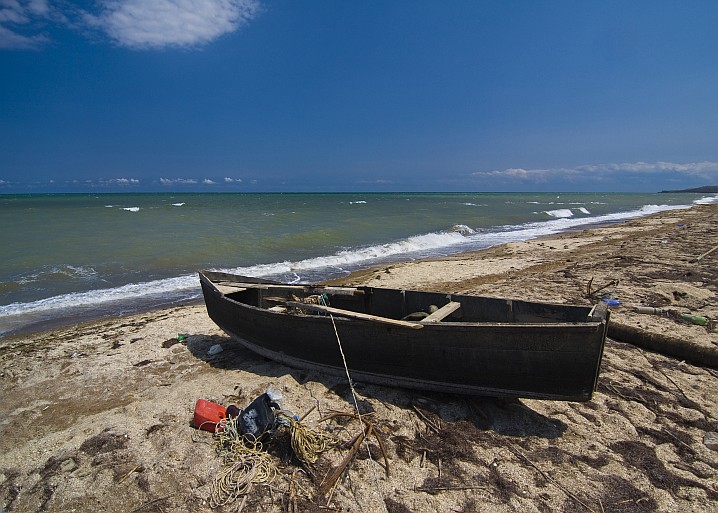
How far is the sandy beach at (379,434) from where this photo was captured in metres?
3.10

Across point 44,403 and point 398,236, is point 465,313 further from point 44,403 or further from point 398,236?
Result: point 398,236

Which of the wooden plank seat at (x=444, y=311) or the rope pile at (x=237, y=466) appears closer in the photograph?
the rope pile at (x=237, y=466)

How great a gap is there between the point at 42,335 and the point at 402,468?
785 centimetres

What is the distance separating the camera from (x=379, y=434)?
3.85 m

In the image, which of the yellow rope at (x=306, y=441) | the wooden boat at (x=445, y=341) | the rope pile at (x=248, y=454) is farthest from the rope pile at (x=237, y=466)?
the wooden boat at (x=445, y=341)

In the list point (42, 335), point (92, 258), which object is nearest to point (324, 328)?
point (42, 335)

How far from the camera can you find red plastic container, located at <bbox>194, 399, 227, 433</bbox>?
397 cm

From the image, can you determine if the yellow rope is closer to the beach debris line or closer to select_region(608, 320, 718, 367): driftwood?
select_region(608, 320, 718, 367): driftwood

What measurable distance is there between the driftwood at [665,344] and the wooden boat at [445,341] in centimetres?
203

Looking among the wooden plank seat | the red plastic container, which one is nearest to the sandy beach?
the red plastic container

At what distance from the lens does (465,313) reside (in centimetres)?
523

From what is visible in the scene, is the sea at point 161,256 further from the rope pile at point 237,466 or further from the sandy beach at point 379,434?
the rope pile at point 237,466

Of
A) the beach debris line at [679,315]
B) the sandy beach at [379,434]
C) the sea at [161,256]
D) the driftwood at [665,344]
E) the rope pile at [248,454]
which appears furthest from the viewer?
the sea at [161,256]

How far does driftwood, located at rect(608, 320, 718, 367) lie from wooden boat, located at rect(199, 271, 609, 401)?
2035mm
